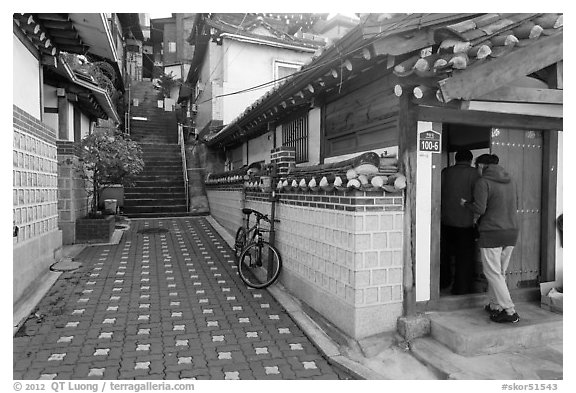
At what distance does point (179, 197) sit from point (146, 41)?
1231 inches

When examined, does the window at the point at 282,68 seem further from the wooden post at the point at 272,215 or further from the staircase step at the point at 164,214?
the wooden post at the point at 272,215

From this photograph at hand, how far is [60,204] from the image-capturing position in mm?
9688

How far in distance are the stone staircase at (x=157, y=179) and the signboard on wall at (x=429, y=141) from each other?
11.9 m

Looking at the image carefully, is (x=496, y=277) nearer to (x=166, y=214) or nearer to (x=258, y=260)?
(x=258, y=260)

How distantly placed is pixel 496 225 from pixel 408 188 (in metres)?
1.10

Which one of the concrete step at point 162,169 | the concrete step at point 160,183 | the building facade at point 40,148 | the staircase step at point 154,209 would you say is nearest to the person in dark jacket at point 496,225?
the building facade at point 40,148

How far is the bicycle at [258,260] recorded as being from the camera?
271 inches

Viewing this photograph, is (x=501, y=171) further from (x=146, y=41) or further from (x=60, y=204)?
(x=146, y=41)

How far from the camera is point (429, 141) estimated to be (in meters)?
4.60

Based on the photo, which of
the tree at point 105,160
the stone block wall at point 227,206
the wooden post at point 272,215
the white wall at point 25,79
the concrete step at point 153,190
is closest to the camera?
the white wall at point 25,79

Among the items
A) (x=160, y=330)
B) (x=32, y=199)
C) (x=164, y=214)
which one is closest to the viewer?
(x=160, y=330)

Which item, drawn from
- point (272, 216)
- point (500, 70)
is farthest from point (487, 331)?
point (272, 216)

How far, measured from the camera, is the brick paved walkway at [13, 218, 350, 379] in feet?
13.4

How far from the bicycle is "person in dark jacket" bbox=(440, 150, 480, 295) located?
9.29 feet
